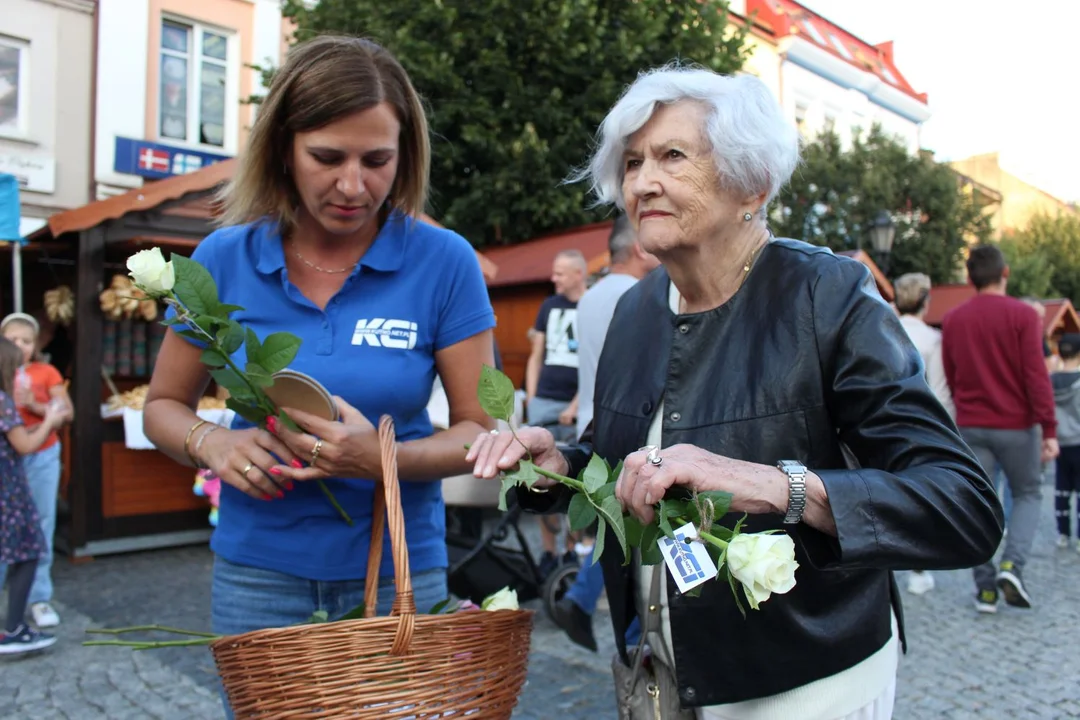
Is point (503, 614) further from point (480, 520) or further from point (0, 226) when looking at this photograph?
point (0, 226)

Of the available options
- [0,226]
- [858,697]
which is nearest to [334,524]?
[858,697]

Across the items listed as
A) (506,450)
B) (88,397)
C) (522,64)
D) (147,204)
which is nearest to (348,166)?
(506,450)

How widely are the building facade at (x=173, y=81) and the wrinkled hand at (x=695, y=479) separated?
39.2 feet

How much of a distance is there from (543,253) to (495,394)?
9884 millimetres

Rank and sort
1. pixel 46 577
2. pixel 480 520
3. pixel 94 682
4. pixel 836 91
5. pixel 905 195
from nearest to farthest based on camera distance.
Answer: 1. pixel 94 682
2. pixel 46 577
3. pixel 480 520
4. pixel 905 195
5. pixel 836 91

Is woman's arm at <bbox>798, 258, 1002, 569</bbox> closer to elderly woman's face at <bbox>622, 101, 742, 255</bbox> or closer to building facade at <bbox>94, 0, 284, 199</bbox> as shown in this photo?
elderly woman's face at <bbox>622, 101, 742, 255</bbox>

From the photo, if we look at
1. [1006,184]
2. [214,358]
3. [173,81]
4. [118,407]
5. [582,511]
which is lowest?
[118,407]

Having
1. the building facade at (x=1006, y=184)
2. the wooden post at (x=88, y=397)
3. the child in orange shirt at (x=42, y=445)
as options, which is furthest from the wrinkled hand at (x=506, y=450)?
the building facade at (x=1006, y=184)

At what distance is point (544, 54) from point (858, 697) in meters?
10.8

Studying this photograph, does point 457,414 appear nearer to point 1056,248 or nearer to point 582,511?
point 582,511

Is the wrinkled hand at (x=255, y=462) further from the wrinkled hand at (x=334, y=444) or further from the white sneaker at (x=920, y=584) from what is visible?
the white sneaker at (x=920, y=584)

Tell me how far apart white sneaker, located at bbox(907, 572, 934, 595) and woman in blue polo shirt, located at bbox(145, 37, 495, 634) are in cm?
504

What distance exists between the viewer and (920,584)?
5969 mm

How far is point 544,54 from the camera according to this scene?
11344mm
